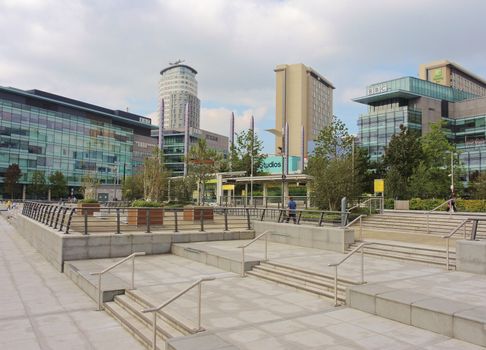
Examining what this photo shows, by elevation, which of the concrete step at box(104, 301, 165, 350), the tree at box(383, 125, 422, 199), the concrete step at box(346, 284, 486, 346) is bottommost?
the concrete step at box(104, 301, 165, 350)

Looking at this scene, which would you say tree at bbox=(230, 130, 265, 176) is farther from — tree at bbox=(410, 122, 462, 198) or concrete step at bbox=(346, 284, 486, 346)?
concrete step at bbox=(346, 284, 486, 346)

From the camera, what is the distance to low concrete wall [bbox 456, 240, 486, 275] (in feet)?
35.7

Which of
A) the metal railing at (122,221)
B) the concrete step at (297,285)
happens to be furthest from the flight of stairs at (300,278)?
the metal railing at (122,221)

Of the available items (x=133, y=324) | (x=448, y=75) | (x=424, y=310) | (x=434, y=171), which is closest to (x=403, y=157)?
(x=434, y=171)

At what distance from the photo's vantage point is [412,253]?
13.2 m

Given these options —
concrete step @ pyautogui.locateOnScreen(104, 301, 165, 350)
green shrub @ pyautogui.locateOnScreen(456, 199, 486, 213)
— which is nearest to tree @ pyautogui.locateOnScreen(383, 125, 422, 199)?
green shrub @ pyautogui.locateOnScreen(456, 199, 486, 213)

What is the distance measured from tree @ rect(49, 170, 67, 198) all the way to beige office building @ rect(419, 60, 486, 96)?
385ft

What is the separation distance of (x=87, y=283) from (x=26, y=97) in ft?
317

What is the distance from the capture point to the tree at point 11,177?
84.8 meters

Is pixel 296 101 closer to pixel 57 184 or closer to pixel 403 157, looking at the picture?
pixel 57 184

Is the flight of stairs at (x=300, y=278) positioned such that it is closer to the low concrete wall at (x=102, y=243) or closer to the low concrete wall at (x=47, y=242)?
the low concrete wall at (x=102, y=243)

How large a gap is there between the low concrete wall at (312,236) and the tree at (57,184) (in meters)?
83.0

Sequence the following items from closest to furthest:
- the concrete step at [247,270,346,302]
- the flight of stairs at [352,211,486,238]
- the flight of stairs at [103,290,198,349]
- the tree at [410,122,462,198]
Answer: the flight of stairs at [103,290,198,349], the concrete step at [247,270,346,302], the flight of stairs at [352,211,486,238], the tree at [410,122,462,198]

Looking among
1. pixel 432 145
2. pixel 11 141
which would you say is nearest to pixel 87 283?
pixel 432 145
